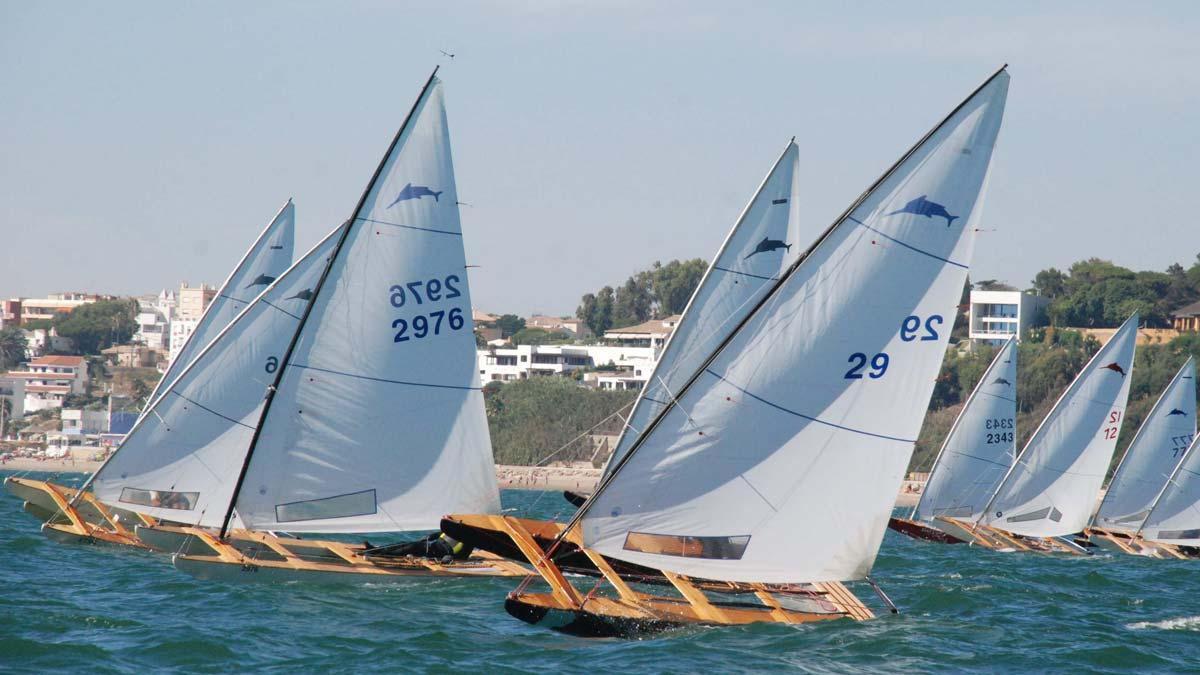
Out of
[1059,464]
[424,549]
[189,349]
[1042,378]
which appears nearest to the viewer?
[424,549]

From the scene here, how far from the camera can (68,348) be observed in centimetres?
15562

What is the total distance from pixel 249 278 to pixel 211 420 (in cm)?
757

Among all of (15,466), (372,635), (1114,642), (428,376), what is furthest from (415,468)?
(15,466)

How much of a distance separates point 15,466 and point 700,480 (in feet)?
331

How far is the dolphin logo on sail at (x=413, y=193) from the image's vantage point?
2284cm

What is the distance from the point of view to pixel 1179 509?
42.9 meters

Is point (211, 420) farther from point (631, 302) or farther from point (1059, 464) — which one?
point (631, 302)

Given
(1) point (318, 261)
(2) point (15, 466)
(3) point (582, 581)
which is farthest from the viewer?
(2) point (15, 466)

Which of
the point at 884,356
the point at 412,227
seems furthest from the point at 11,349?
the point at 884,356

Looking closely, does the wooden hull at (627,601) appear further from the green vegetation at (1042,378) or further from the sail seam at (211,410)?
the green vegetation at (1042,378)

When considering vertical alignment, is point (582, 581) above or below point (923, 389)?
below

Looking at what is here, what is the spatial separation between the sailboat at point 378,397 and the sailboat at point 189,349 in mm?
5506

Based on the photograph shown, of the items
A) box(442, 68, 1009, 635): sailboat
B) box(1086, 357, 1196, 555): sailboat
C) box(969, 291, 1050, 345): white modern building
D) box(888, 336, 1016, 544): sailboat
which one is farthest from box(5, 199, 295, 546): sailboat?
box(969, 291, 1050, 345): white modern building

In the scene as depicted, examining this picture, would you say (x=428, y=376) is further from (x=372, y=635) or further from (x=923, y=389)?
(x=923, y=389)
